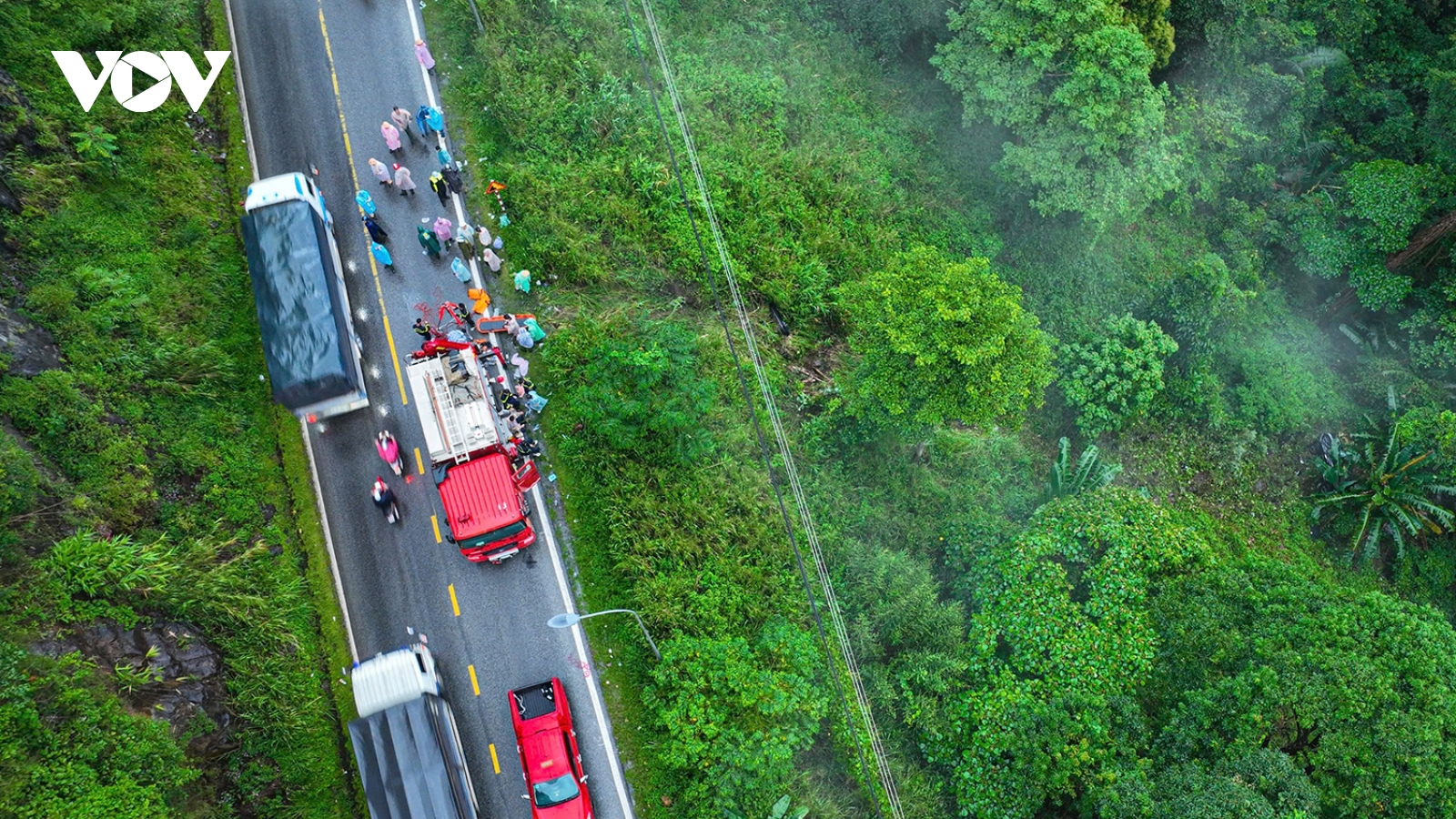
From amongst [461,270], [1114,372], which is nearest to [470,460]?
[461,270]

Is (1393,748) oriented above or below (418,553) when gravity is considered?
below

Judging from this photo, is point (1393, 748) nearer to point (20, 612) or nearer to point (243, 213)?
point (20, 612)

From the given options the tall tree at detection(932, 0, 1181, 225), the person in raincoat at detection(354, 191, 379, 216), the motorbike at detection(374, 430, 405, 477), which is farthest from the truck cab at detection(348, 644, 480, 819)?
the tall tree at detection(932, 0, 1181, 225)

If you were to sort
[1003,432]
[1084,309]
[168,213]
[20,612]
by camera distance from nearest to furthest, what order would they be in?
[20,612] < [168,213] < [1003,432] < [1084,309]

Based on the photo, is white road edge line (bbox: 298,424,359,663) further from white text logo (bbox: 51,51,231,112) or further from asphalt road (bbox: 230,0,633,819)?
white text logo (bbox: 51,51,231,112)

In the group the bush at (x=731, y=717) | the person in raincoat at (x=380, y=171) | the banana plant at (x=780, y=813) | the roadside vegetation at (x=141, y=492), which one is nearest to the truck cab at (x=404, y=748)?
the roadside vegetation at (x=141, y=492)

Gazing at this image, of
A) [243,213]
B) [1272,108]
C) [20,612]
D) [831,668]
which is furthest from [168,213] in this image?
[1272,108]

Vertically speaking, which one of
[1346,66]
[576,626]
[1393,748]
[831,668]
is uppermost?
[1346,66]

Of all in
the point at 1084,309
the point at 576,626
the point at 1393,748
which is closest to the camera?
the point at 1393,748
